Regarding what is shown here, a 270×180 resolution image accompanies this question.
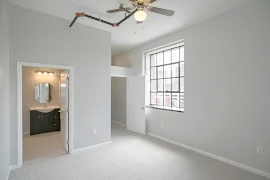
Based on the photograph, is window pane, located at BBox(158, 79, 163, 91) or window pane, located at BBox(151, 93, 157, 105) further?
window pane, located at BBox(151, 93, 157, 105)

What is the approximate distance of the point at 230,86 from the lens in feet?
9.68

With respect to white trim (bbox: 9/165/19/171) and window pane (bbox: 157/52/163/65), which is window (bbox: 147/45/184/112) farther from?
white trim (bbox: 9/165/19/171)

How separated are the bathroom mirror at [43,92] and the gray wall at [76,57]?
2630 mm

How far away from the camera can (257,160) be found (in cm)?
260

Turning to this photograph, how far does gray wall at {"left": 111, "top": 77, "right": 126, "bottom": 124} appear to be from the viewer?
242 inches

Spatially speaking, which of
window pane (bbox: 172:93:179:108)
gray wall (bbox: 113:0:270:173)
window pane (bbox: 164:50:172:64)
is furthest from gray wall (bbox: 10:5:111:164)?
gray wall (bbox: 113:0:270:173)

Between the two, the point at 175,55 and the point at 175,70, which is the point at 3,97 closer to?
the point at 175,70

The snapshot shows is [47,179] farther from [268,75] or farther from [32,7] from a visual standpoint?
[268,75]

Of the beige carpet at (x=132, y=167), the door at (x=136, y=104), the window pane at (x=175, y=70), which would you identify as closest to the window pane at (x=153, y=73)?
the door at (x=136, y=104)

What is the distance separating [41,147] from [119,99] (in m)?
3.34

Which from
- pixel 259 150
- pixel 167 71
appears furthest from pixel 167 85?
pixel 259 150

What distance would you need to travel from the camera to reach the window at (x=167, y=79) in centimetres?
415

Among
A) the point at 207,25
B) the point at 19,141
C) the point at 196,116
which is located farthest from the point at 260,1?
the point at 19,141

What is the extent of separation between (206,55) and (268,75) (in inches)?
46.9
